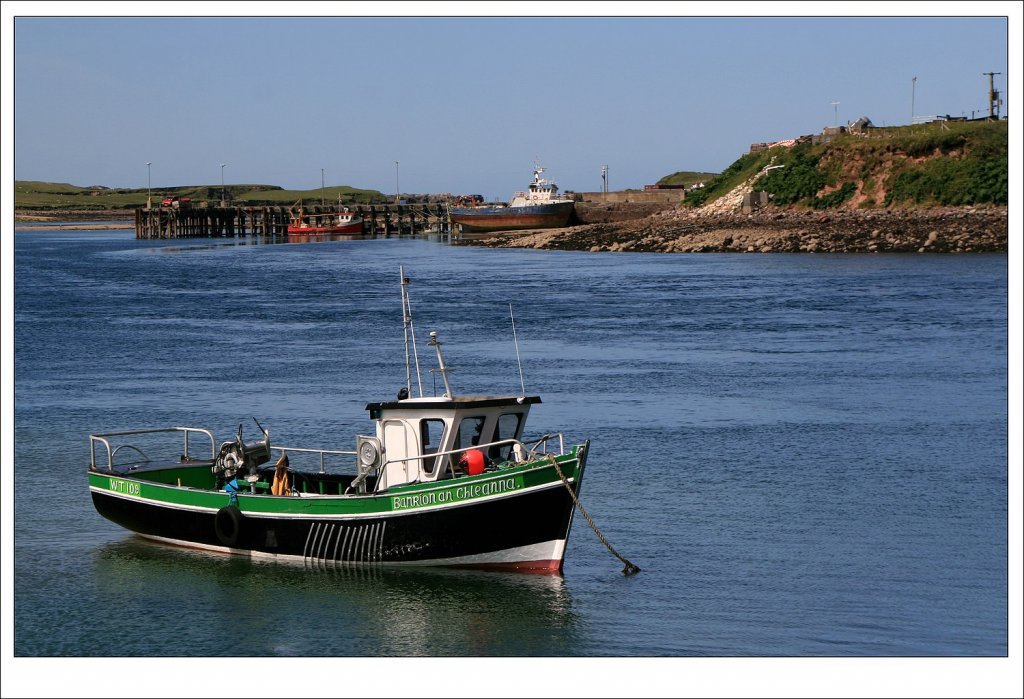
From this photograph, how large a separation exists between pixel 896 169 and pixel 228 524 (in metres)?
86.3

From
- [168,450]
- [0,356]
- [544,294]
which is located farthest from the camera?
[544,294]

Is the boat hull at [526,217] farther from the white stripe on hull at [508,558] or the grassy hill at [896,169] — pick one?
the white stripe on hull at [508,558]

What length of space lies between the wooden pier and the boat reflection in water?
12254 cm

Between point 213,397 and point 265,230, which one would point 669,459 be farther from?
point 265,230

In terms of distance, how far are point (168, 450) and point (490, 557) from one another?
1105 centimetres

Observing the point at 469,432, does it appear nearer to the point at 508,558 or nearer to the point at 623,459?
the point at 508,558

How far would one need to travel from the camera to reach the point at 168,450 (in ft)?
94.7

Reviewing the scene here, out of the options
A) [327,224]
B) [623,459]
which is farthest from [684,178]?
[623,459]

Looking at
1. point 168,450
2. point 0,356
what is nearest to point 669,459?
point 168,450

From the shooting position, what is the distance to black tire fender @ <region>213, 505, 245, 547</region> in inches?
832

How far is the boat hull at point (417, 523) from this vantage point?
1975cm

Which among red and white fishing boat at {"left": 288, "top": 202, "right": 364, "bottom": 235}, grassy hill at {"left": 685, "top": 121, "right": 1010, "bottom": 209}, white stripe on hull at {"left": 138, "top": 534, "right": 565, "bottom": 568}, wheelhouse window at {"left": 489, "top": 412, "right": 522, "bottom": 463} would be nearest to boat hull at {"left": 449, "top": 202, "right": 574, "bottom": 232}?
A: red and white fishing boat at {"left": 288, "top": 202, "right": 364, "bottom": 235}

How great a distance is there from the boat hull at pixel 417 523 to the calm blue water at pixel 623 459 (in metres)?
0.35

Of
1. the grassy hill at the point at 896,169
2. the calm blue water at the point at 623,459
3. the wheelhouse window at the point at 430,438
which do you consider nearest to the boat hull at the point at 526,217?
the grassy hill at the point at 896,169
